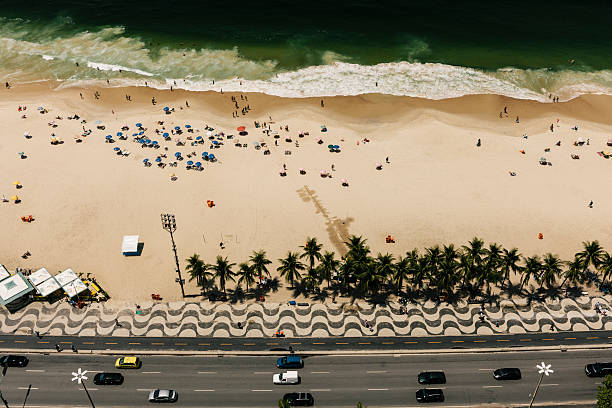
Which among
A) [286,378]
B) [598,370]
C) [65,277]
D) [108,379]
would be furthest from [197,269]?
[598,370]

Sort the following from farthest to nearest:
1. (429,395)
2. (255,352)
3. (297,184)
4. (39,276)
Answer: (297,184) < (39,276) < (255,352) < (429,395)

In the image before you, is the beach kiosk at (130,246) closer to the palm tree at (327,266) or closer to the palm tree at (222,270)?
the palm tree at (222,270)

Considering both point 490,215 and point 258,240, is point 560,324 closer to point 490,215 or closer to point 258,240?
point 490,215

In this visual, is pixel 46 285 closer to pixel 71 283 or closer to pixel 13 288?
pixel 71 283

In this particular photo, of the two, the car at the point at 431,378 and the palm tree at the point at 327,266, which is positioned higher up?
the palm tree at the point at 327,266

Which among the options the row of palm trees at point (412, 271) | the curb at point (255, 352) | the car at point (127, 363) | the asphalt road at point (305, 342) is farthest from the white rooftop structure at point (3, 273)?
the row of palm trees at point (412, 271)

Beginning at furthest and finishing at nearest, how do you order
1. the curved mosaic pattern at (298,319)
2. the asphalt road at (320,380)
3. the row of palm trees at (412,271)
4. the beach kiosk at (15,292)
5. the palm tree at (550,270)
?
the palm tree at (550,270) < the row of palm trees at (412,271) < the beach kiosk at (15,292) < the curved mosaic pattern at (298,319) < the asphalt road at (320,380)
